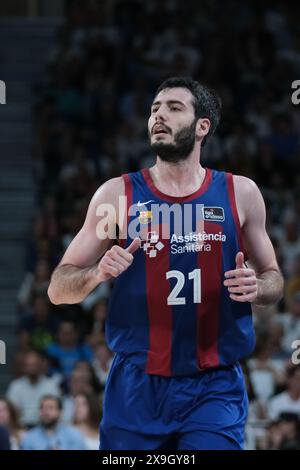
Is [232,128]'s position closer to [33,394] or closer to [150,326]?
[33,394]

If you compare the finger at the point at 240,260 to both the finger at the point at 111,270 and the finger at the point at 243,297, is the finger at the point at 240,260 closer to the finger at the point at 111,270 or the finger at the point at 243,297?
the finger at the point at 243,297

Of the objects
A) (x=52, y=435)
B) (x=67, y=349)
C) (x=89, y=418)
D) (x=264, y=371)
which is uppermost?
(x=67, y=349)

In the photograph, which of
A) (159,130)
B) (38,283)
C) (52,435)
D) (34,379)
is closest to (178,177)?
(159,130)

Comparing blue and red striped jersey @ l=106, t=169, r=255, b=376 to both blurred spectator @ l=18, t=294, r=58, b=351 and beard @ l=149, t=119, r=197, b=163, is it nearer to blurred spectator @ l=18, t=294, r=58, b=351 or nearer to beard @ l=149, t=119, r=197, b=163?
beard @ l=149, t=119, r=197, b=163

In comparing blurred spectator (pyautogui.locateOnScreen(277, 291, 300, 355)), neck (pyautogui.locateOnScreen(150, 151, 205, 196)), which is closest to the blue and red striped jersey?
neck (pyautogui.locateOnScreen(150, 151, 205, 196))

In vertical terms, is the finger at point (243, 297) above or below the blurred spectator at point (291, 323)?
above

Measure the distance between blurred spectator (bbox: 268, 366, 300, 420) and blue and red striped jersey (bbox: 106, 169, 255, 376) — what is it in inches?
186

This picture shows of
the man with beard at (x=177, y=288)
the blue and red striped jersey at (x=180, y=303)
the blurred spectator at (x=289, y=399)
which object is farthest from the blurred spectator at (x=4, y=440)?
the blurred spectator at (x=289, y=399)

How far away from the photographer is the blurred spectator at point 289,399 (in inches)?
382

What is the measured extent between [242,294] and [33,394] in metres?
5.92

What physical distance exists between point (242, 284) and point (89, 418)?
467 cm

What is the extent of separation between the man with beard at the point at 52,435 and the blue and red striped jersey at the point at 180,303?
12.3 ft

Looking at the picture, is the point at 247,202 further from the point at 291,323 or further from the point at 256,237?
the point at 291,323

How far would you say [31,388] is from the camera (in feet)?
34.2
